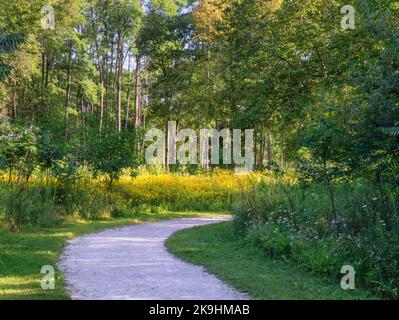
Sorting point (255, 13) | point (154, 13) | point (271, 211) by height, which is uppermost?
point (154, 13)

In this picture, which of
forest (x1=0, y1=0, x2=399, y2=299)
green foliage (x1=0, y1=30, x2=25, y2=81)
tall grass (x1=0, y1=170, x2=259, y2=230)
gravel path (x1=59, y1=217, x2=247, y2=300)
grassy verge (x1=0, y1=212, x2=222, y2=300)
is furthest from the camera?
tall grass (x1=0, y1=170, x2=259, y2=230)

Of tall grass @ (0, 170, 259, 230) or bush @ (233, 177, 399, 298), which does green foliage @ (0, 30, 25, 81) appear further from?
tall grass @ (0, 170, 259, 230)

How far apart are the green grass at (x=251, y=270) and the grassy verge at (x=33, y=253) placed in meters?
2.67

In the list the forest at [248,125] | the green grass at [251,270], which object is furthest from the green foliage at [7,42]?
the green grass at [251,270]

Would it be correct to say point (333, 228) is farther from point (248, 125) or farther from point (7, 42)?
point (248, 125)

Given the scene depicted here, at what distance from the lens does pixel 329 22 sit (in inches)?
642

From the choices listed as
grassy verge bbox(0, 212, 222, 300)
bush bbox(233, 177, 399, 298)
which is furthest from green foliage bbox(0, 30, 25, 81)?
bush bbox(233, 177, 399, 298)

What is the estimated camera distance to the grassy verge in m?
6.77

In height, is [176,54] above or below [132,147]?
above

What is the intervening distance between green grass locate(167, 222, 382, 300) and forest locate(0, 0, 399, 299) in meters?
0.29
